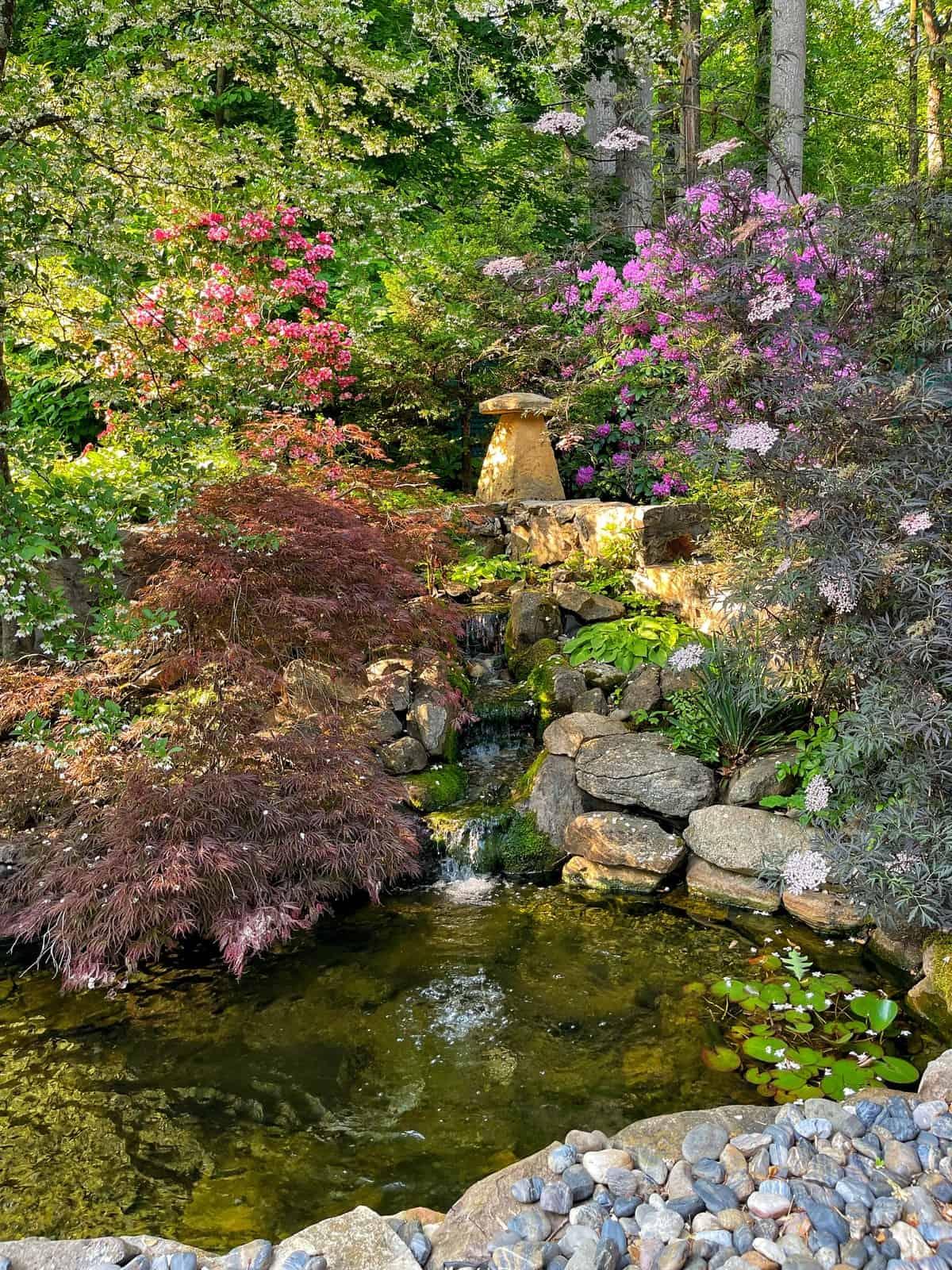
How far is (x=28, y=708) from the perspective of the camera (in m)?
4.13

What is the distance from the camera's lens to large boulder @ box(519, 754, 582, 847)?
463 cm

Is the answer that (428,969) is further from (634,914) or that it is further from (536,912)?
(634,914)

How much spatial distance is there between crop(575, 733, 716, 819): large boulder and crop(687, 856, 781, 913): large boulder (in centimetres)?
31

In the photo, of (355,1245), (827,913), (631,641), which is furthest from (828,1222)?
(631,641)

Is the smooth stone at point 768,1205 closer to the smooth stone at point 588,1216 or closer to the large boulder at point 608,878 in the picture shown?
the smooth stone at point 588,1216

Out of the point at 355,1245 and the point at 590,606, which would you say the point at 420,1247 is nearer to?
the point at 355,1245

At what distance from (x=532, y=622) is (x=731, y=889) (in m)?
2.48

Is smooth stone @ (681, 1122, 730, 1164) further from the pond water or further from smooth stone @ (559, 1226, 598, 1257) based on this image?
the pond water

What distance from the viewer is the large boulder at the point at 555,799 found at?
4629 mm

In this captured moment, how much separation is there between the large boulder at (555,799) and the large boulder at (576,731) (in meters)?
0.07

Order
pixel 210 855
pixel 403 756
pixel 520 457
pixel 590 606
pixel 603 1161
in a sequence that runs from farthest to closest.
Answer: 1. pixel 520 457
2. pixel 590 606
3. pixel 403 756
4. pixel 210 855
5. pixel 603 1161

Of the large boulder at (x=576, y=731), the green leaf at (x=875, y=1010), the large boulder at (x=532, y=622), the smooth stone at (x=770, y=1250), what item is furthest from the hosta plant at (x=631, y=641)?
the smooth stone at (x=770, y=1250)

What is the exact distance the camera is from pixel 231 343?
220 inches

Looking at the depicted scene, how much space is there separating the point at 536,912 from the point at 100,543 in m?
2.54
